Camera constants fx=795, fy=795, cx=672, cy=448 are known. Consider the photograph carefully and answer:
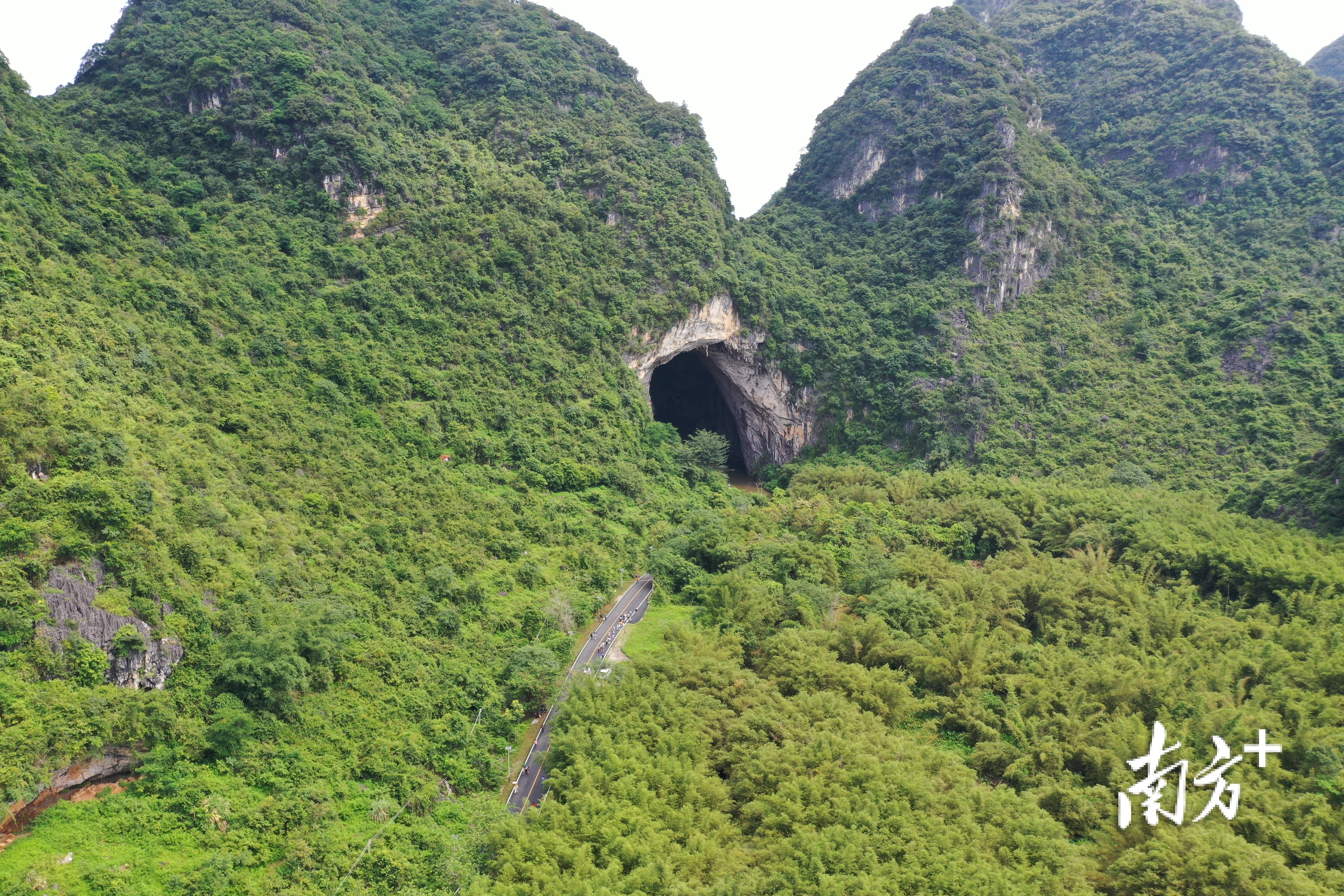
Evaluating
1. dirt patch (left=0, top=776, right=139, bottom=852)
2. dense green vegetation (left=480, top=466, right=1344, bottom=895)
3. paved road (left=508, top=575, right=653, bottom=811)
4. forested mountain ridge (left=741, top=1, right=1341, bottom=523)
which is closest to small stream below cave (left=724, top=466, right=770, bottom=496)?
forested mountain ridge (left=741, top=1, right=1341, bottom=523)

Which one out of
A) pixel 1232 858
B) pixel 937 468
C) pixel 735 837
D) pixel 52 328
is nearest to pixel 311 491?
pixel 52 328

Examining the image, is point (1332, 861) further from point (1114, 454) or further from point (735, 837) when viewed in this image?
point (1114, 454)

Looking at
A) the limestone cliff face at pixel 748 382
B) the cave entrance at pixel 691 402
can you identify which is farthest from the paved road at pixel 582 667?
the cave entrance at pixel 691 402

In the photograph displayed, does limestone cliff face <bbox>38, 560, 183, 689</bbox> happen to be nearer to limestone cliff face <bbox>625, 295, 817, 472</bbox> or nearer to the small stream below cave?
limestone cliff face <bbox>625, 295, 817, 472</bbox>

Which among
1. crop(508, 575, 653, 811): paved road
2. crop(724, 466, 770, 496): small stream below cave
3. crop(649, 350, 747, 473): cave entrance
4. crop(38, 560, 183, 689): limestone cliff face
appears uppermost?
crop(649, 350, 747, 473): cave entrance

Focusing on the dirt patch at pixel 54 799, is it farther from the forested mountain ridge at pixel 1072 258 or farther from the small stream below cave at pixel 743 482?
the forested mountain ridge at pixel 1072 258

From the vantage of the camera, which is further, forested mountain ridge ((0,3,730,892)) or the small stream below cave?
the small stream below cave
